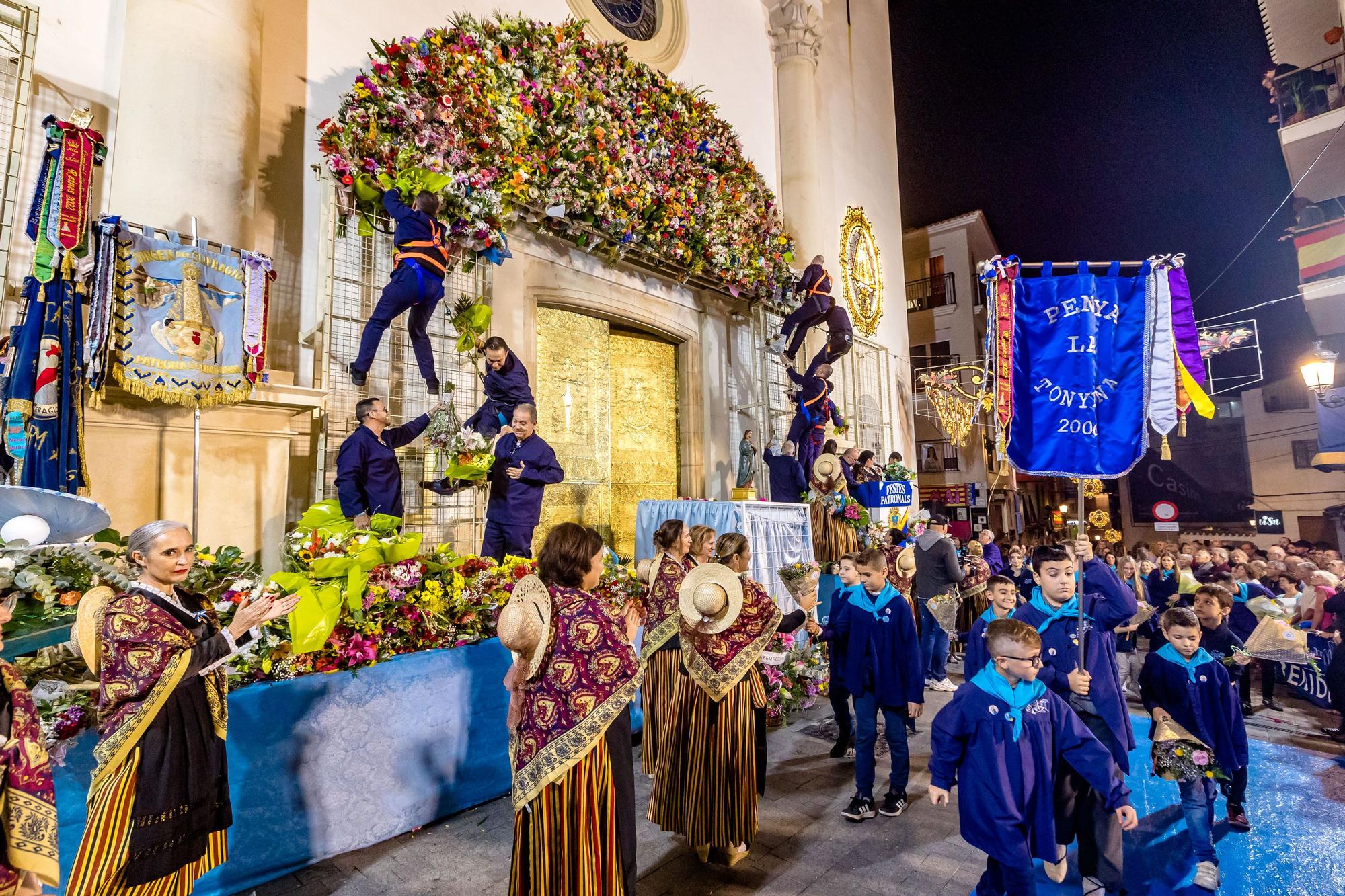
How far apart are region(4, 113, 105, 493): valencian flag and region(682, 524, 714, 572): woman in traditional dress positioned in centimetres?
378

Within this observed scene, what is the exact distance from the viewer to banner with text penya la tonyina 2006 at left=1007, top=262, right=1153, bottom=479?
4.05 metres

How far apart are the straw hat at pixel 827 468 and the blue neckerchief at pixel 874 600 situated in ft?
16.0

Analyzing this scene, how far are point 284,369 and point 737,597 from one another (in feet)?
16.0

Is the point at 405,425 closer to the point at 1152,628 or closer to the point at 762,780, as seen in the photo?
the point at 762,780

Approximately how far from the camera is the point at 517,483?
5625 mm

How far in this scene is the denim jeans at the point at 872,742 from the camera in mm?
4043

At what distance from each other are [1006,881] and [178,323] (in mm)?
5862

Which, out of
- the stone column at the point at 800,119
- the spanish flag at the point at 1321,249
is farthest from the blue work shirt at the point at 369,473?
the spanish flag at the point at 1321,249

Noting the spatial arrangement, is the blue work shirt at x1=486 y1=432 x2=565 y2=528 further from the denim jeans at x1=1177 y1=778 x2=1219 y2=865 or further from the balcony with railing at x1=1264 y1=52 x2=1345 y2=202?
the balcony with railing at x1=1264 y1=52 x2=1345 y2=202

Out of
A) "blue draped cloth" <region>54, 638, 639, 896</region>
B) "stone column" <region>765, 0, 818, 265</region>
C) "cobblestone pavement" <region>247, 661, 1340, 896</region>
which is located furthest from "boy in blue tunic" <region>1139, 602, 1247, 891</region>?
"stone column" <region>765, 0, 818, 265</region>

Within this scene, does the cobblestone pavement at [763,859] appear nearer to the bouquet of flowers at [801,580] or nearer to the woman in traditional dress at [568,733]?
the woman in traditional dress at [568,733]

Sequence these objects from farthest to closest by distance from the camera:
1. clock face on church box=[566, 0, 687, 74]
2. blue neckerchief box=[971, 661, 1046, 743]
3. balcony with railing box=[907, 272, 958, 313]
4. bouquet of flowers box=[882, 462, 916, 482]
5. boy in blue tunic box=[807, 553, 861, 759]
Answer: balcony with railing box=[907, 272, 958, 313], bouquet of flowers box=[882, 462, 916, 482], clock face on church box=[566, 0, 687, 74], boy in blue tunic box=[807, 553, 861, 759], blue neckerchief box=[971, 661, 1046, 743]

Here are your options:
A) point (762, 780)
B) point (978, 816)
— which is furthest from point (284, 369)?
point (978, 816)

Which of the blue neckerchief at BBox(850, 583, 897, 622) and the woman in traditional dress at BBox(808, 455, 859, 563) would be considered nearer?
the blue neckerchief at BBox(850, 583, 897, 622)
